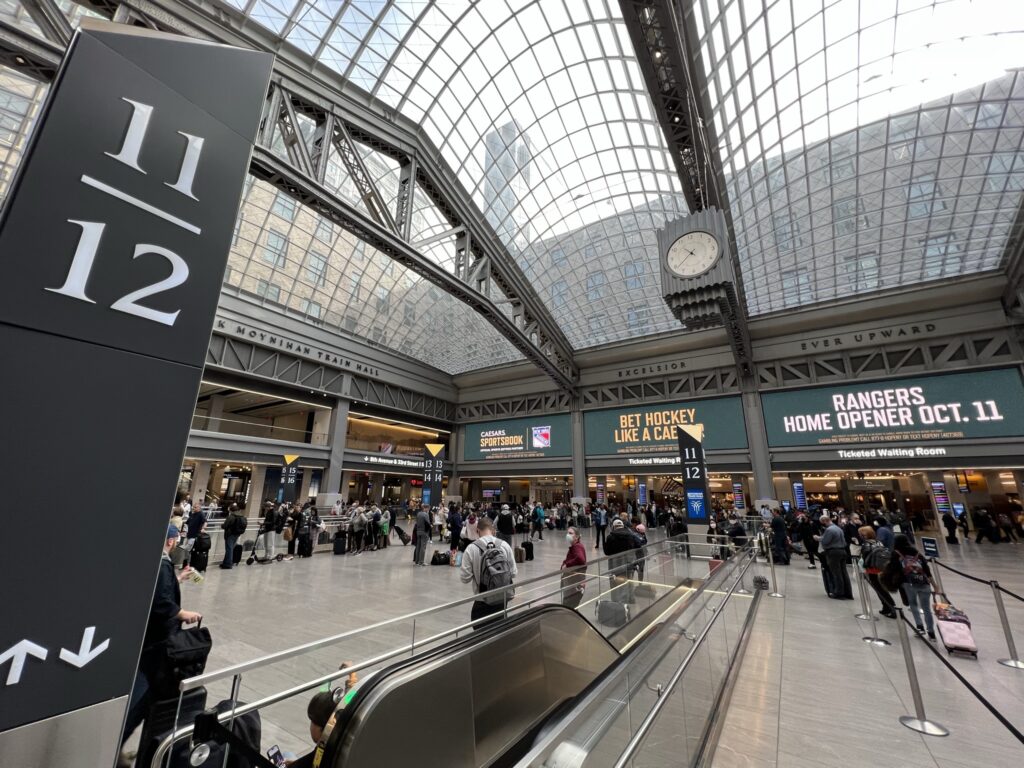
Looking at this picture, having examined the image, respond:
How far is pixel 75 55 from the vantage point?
1565 mm

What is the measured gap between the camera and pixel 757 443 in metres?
23.5

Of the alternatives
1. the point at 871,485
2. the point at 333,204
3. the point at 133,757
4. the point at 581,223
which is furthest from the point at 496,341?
the point at 133,757

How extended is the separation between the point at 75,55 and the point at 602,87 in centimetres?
1847

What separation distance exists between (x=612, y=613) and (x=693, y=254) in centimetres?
1205

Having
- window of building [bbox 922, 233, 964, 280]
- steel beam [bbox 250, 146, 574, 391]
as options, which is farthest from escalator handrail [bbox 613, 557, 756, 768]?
window of building [bbox 922, 233, 964, 280]

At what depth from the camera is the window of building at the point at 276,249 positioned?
21.9 metres

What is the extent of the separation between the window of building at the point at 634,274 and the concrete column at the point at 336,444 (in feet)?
64.7

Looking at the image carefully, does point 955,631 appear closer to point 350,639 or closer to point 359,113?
point 350,639

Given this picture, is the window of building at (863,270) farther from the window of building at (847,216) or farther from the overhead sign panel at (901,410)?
the overhead sign panel at (901,410)

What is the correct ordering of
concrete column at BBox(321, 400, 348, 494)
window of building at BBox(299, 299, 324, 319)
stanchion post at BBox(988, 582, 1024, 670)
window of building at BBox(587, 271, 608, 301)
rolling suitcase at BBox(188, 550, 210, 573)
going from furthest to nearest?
concrete column at BBox(321, 400, 348, 494) → window of building at BBox(299, 299, 324, 319) → window of building at BBox(587, 271, 608, 301) → rolling suitcase at BBox(188, 550, 210, 573) → stanchion post at BBox(988, 582, 1024, 670)

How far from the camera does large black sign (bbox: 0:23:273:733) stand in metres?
1.29

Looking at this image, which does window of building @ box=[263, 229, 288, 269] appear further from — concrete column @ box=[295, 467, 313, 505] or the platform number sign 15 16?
the platform number sign 15 16

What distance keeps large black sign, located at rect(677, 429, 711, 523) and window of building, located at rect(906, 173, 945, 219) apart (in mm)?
15403

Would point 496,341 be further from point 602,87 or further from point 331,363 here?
point 602,87
